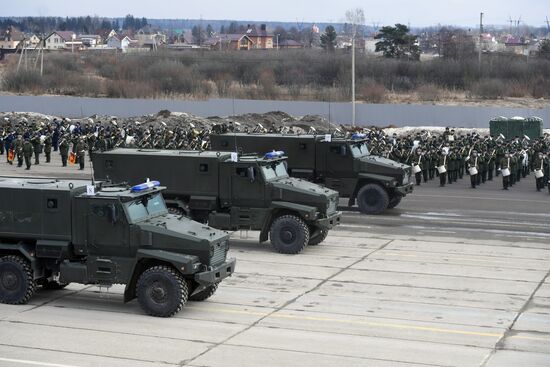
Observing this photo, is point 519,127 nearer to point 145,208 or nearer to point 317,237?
point 317,237

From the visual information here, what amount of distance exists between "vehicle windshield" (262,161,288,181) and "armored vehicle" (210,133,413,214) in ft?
11.9

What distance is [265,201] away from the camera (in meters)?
21.5

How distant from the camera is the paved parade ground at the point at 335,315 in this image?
44.7ft

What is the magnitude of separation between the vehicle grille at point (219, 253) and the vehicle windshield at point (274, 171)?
18.1 feet

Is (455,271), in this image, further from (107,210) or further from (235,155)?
(107,210)

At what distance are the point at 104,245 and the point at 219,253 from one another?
1.76m

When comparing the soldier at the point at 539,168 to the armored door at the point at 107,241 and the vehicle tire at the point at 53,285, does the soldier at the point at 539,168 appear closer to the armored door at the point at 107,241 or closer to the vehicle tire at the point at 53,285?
the vehicle tire at the point at 53,285

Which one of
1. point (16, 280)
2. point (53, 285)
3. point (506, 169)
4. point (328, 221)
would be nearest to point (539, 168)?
point (506, 169)

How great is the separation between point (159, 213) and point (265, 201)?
17.5 ft

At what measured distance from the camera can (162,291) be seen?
50.8 ft

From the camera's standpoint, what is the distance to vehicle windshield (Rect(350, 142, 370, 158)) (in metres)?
26.7

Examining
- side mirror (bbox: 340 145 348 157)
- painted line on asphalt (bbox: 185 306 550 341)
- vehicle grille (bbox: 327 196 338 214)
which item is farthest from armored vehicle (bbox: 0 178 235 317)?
side mirror (bbox: 340 145 348 157)

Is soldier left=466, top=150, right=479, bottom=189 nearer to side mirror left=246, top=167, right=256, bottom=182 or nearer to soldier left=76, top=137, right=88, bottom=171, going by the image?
side mirror left=246, top=167, right=256, bottom=182

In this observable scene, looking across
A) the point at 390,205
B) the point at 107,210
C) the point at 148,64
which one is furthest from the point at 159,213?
the point at 148,64
